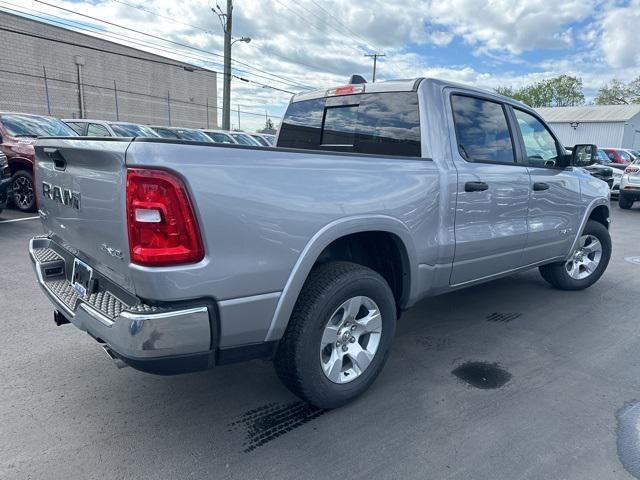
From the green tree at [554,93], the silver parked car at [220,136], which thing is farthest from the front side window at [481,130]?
the green tree at [554,93]

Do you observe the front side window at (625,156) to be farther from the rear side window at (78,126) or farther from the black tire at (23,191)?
the black tire at (23,191)

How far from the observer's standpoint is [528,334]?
3963mm

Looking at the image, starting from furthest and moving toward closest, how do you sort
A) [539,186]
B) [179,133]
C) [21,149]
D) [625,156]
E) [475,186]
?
1. [625,156]
2. [179,133]
3. [21,149]
4. [539,186]
5. [475,186]

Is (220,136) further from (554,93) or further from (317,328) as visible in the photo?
(554,93)

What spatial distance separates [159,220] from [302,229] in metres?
0.70

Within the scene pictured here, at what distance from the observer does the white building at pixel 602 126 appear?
3906cm

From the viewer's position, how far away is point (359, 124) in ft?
11.8

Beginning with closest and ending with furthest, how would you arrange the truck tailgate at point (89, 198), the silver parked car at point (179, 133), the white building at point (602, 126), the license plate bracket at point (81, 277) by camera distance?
1. the truck tailgate at point (89, 198)
2. the license plate bracket at point (81, 277)
3. the silver parked car at point (179, 133)
4. the white building at point (602, 126)

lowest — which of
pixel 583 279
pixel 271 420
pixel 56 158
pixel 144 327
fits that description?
pixel 271 420

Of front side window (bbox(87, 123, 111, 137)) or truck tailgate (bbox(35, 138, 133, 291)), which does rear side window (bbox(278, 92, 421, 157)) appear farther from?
front side window (bbox(87, 123, 111, 137))

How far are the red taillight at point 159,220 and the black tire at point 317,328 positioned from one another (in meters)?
0.75

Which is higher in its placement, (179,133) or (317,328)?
(179,133)

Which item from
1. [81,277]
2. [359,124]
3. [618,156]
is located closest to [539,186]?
[359,124]

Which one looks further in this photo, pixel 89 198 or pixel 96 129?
pixel 96 129
